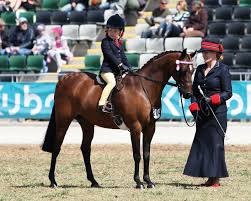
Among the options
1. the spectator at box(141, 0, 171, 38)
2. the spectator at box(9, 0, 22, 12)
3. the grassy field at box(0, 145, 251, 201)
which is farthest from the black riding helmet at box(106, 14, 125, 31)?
the spectator at box(9, 0, 22, 12)

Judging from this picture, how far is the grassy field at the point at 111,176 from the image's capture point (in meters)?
12.9

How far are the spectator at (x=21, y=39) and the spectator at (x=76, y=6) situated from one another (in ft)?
8.45

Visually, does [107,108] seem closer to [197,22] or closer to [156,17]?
[197,22]

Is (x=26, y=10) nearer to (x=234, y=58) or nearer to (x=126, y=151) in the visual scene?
(x=234, y=58)

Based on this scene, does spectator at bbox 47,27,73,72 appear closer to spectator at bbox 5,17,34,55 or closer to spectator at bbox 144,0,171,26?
spectator at bbox 5,17,34,55

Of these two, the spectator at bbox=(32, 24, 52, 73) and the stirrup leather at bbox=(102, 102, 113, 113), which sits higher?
the stirrup leather at bbox=(102, 102, 113, 113)

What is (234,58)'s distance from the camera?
2608cm

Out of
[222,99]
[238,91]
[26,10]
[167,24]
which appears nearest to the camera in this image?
[222,99]

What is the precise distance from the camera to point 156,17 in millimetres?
29000

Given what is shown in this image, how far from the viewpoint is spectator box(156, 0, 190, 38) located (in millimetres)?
27922

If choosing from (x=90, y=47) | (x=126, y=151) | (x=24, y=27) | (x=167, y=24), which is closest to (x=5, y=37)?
(x=24, y=27)

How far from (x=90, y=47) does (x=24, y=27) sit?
2512mm

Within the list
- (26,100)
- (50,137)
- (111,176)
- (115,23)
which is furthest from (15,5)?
(115,23)

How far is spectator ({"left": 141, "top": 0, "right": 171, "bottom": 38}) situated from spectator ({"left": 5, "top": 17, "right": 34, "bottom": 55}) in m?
3.66
